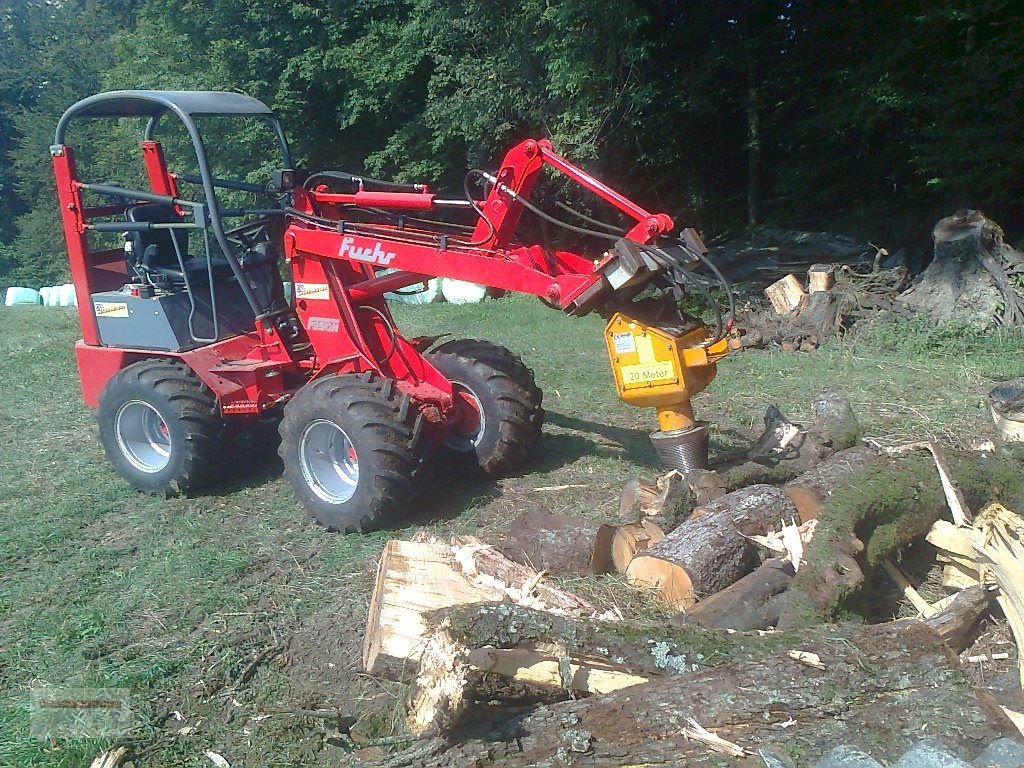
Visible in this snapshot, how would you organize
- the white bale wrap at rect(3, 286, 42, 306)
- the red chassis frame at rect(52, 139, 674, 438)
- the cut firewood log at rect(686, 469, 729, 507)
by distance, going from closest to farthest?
the cut firewood log at rect(686, 469, 729, 507) < the red chassis frame at rect(52, 139, 674, 438) < the white bale wrap at rect(3, 286, 42, 306)

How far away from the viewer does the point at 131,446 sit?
621 cm

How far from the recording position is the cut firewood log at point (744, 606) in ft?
12.7

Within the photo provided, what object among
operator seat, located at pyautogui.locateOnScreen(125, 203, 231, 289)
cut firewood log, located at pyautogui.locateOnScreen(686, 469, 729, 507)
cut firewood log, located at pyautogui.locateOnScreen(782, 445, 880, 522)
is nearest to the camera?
cut firewood log, located at pyautogui.locateOnScreen(782, 445, 880, 522)

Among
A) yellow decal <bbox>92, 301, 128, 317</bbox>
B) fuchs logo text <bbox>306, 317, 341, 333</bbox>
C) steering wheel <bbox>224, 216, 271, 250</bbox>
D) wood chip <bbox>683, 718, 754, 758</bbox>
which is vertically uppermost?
steering wheel <bbox>224, 216, 271, 250</bbox>

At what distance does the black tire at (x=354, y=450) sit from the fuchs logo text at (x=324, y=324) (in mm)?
509

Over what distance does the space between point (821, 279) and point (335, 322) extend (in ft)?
21.6

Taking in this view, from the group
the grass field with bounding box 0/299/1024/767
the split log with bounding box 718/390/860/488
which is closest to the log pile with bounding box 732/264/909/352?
the grass field with bounding box 0/299/1024/767

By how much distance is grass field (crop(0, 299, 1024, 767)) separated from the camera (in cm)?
369

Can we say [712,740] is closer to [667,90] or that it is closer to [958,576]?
[958,576]

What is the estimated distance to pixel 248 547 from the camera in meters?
5.27

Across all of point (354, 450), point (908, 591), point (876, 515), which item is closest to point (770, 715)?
point (908, 591)

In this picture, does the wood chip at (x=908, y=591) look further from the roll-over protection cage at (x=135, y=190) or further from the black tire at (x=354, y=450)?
the roll-over protection cage at (x=135, y=190)

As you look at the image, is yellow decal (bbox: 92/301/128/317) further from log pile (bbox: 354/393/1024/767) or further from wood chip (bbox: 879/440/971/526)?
wood chip (bbox: 879/440/971/526)

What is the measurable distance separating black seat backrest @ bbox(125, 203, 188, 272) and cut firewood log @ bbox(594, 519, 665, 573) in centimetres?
359
